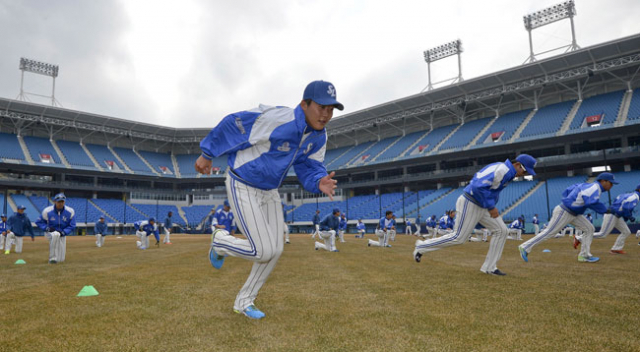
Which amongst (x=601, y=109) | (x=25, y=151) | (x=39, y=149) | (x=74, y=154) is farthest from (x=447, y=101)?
(x=25, y=151)

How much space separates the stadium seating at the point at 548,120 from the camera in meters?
38.3

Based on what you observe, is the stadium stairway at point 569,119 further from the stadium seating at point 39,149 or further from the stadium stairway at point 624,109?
the stadium seating at point 39,149

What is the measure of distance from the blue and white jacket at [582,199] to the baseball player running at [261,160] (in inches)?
302

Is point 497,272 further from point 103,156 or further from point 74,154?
point 103,156

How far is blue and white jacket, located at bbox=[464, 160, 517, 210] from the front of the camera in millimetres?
7000

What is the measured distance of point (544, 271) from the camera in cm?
759

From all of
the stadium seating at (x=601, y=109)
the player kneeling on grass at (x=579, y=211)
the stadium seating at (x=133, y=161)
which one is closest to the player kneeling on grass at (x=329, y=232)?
the player kneeling on grass at (x=579, y=211)

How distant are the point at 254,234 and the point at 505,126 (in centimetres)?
4503

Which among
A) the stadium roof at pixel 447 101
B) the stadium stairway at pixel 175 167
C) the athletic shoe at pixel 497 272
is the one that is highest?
the stadium roof at pixel 447 101

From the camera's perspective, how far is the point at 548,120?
39.9m

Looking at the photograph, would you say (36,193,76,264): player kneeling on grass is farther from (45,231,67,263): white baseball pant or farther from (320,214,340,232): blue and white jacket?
(320,214,340,232): blue and white jacket

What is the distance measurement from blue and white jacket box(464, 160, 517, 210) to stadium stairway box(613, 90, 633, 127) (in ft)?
114

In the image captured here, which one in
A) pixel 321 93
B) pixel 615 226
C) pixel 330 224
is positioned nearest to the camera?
pixel 321 93

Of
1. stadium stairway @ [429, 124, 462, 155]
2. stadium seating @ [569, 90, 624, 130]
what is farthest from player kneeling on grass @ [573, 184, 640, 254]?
stadium stairway @ [429, 124, 462, 155]
